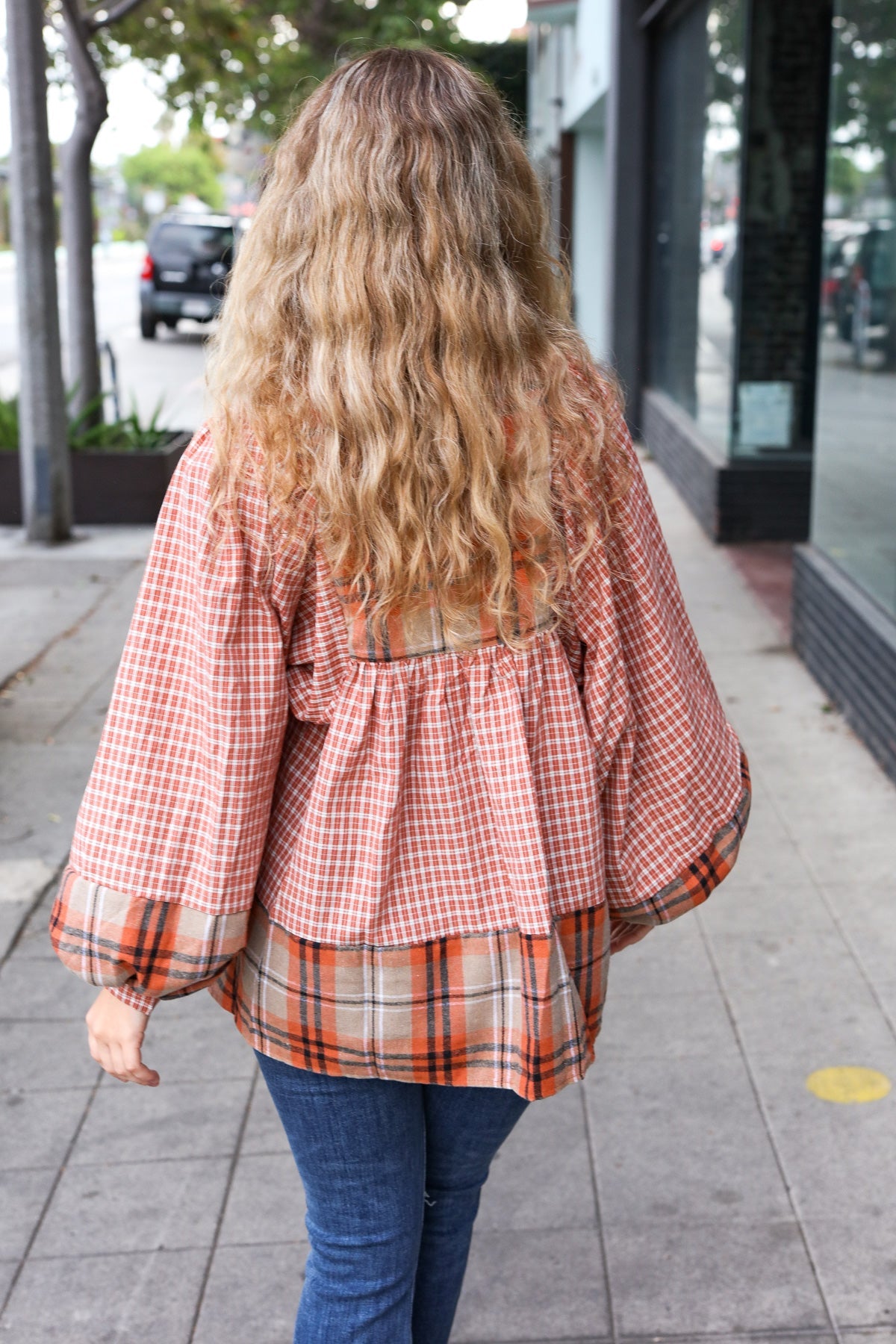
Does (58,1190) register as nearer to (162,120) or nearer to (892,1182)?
(892,1182)

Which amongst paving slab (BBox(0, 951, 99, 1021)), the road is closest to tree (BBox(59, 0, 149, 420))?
the road

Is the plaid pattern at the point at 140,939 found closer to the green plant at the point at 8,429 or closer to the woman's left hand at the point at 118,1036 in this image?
the woman's left hand at the point at 118,1036

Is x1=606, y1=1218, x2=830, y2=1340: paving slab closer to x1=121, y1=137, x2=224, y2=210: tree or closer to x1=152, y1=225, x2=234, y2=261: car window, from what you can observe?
x1=152, y1=225, x2=234, y2=261: car window

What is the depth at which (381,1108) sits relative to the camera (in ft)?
5.44

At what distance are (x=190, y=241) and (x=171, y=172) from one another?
279 feet

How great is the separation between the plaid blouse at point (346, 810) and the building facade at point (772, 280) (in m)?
0.59

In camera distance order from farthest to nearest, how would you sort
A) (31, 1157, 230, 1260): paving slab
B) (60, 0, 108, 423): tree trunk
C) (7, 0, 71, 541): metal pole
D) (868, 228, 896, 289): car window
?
(60, 0, 108, 423): tree trunk
(7, 0, 71, 541): metal pole
(868, 228, 896, 289): car window
(31, 1157, 230, 1260): paving slab

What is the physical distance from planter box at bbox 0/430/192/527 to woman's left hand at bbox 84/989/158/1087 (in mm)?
8326

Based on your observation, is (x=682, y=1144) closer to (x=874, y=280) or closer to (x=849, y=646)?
(x=849, y=646)

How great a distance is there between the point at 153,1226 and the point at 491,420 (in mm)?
1847

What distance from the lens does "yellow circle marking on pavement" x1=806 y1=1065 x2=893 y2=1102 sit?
120 inches

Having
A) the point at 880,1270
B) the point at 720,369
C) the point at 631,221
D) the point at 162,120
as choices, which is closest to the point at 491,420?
the point at 880,1270

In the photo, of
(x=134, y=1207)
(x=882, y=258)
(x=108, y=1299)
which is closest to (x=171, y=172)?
(x=882, y=258)

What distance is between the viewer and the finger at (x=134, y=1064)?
161 centimetres
